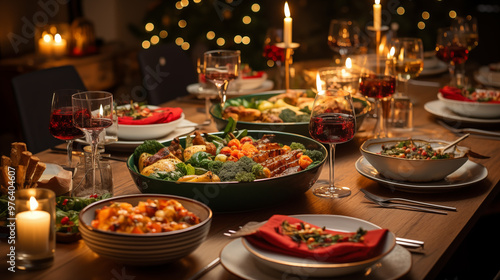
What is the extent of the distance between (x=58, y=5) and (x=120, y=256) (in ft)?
16.1

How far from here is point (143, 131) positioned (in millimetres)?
2049

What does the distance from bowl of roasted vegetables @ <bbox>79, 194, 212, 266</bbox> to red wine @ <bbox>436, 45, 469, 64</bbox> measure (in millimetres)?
1696

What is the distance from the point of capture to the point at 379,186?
5.53ft

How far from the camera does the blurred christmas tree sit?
514 cm

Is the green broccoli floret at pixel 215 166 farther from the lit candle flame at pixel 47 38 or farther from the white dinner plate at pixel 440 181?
the lit candle flame at pixel 47 38

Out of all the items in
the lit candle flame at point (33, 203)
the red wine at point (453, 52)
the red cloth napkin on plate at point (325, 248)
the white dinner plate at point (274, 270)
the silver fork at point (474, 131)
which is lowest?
the white dinner plate at point (274, 270)

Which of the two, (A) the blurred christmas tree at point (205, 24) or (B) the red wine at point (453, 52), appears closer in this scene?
(B) the red wine at point (453, 52)

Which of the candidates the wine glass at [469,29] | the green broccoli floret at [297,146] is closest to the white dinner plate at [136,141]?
the green broccoli floret at [297,146]

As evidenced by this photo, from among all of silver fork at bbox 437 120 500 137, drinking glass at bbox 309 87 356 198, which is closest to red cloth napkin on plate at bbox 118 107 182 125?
drinking glass at bbox 309 87 356 198

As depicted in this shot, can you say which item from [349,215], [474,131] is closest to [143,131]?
[349,215]

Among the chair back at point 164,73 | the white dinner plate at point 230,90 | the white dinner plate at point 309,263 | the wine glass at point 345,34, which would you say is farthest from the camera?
the chair back at point 164,73

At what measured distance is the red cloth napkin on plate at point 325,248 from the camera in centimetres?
110

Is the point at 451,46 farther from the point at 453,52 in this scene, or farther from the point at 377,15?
the point at 377,15

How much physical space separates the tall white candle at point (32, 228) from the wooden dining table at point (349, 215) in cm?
6
